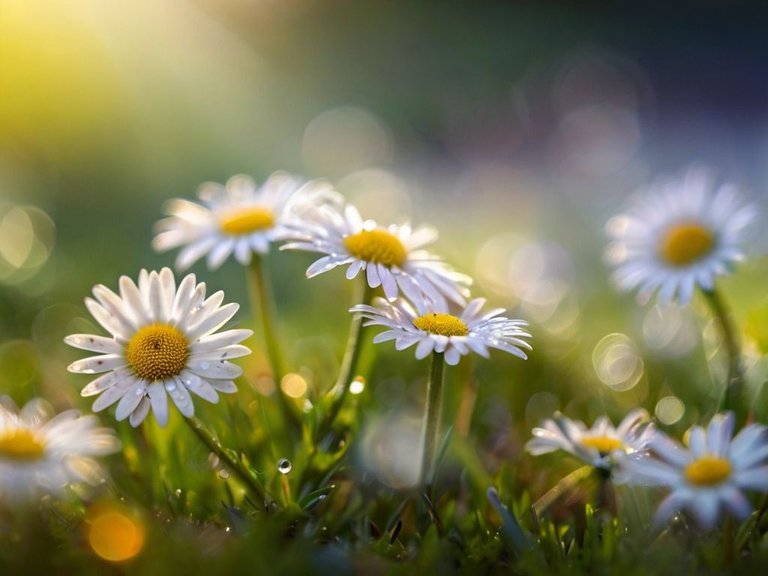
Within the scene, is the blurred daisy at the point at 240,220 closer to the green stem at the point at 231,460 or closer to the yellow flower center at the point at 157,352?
the yellow flower center at the point at 157,352

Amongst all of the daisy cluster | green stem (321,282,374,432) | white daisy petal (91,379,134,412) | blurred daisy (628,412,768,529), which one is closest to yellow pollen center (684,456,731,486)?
blurred daisy (628,412,768,529)

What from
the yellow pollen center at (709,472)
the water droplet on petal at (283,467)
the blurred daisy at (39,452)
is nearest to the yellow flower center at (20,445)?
the blurred daisy at (39,452)

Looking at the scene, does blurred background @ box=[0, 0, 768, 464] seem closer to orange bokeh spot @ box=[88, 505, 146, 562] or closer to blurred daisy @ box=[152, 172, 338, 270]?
blurred daisy @ box=[152, 172, 338, 270]

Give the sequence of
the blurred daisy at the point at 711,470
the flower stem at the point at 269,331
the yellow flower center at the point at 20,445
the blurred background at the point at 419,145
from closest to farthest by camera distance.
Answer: the blurred daisy at the point at 711,470 → the yellow flower center at the point at 20,445 → the flower stem at the point at 269,331 → the blurred background at the point at 419,145

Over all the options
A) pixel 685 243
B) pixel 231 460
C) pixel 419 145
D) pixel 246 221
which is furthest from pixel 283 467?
pixel 419 145

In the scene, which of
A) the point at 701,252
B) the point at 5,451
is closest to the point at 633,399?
the point at 701,252

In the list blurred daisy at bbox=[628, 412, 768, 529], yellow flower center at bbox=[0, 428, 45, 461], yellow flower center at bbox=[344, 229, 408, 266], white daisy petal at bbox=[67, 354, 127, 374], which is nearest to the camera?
blurred daisy at bbox=[628, 412, 768, 529]

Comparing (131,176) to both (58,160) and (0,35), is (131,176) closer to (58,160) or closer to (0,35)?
(58,160)
